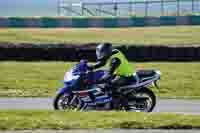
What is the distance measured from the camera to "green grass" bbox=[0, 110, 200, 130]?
8.81 meters

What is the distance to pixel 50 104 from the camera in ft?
47.5

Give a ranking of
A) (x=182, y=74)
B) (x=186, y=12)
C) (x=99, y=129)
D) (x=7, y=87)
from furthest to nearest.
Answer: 1. (x=186, y=12)
2. (x=182, y=74)
3. (x=7, y=87)
4. (x=99, y=129)

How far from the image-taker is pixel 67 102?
1198cm

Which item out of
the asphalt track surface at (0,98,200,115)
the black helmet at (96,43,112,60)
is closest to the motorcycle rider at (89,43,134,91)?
the black helmet at (96,43,112,60)

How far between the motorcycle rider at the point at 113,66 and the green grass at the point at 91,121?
1.98m

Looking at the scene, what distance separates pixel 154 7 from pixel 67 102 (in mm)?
43144

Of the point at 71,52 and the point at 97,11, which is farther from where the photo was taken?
the point at 97,11

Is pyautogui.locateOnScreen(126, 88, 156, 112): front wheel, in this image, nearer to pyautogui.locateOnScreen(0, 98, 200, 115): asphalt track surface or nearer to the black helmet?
the black helmet

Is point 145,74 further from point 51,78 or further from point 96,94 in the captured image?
point 51,78

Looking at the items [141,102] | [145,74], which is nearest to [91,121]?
[141,102]

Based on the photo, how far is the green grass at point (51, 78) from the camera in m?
17.9

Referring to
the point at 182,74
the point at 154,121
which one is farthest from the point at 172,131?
the point at 182,74

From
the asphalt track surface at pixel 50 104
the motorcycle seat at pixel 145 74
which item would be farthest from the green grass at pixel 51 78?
the motorcycle seat at pixel 145 74

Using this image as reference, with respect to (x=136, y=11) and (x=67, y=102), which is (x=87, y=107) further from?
(x=136, y=11)
